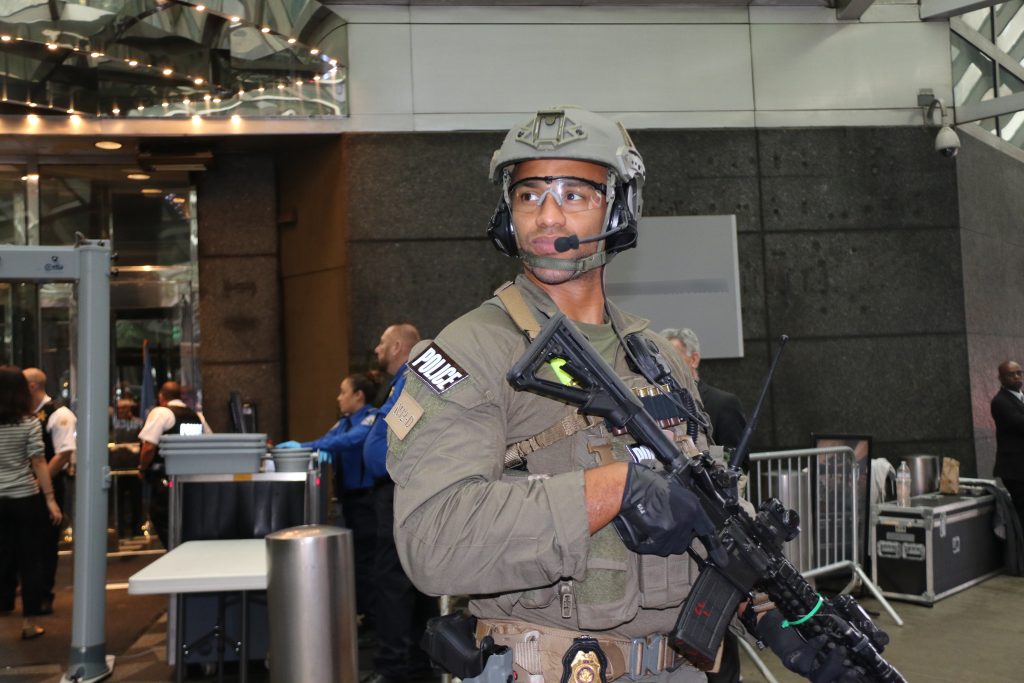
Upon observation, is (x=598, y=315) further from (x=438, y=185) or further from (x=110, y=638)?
(x=438, y=185)

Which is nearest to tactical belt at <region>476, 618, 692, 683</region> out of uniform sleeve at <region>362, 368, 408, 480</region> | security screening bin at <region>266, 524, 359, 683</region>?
security screening bin at <region>266, 524, 359, 683</region>

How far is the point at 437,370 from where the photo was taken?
1787 millimetres

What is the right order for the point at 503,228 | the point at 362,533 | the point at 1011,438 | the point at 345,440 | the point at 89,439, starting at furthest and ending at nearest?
the point at 1011,438 < the point at 362,533 < the point at 345,440 < the point at 89,439 < the point at 503,228

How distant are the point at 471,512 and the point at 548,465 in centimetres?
30

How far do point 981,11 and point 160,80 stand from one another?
774cm

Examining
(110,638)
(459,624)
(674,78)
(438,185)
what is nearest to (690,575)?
(459,624)

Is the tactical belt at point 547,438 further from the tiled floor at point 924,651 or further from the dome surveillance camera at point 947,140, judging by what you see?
the dome surveillance camera at point 947,140

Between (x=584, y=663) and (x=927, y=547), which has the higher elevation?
(x=584, y=663)

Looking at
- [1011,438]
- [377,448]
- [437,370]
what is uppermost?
[437,370]

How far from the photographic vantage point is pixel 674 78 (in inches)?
330

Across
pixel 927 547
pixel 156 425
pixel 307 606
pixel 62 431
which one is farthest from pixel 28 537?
pixel 927 547

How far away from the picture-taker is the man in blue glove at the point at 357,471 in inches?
219

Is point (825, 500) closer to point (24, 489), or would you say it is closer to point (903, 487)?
point (903, 487)

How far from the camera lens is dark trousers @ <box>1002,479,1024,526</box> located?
739cm
